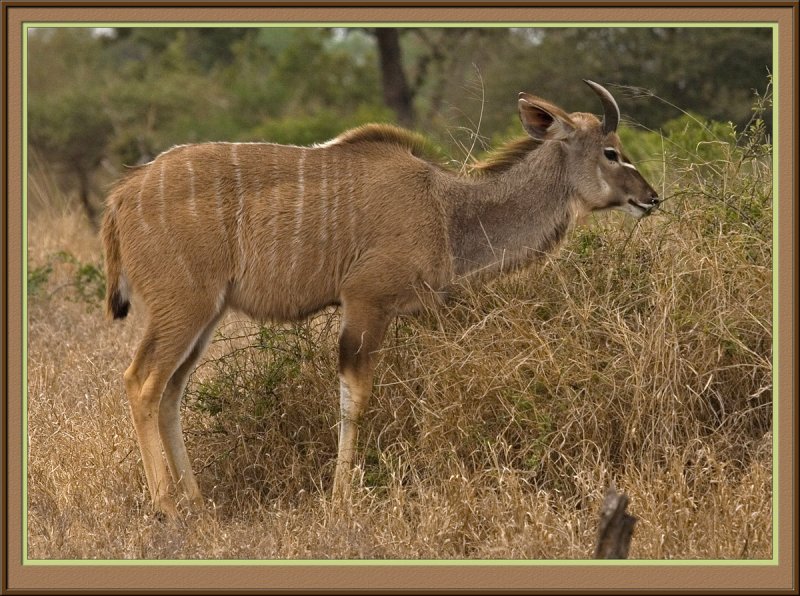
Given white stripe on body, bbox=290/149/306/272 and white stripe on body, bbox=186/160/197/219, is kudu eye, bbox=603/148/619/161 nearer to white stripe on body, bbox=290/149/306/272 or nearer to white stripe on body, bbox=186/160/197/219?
white stripe on body, bbox=290/149/306/272

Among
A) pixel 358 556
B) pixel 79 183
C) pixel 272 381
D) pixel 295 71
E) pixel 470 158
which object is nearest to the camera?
pixel 358 556

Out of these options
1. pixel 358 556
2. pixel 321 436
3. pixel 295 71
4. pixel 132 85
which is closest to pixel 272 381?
pixel 321 436

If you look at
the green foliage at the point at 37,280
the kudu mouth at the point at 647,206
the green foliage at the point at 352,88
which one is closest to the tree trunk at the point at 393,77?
the green foliage at the point at 352,88

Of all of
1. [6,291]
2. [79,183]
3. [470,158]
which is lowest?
[79,183]

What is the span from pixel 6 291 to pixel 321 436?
1.59 meters

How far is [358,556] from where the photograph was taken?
4.61 m

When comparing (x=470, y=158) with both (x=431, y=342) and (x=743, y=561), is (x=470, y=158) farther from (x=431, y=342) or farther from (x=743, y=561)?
(x=743, y=561)

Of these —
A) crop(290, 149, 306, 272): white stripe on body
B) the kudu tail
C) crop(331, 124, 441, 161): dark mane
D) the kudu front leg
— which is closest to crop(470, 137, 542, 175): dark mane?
crop(331, 124, 441, 161): dark mane

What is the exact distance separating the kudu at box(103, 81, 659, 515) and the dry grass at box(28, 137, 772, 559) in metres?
0.17

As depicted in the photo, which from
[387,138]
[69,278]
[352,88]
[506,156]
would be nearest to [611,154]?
[506,156]

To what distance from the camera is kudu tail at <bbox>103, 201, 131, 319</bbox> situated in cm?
553

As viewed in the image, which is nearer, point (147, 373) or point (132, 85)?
point (147, 373)

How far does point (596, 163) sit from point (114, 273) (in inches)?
89.6

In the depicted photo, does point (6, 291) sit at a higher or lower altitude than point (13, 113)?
lower
